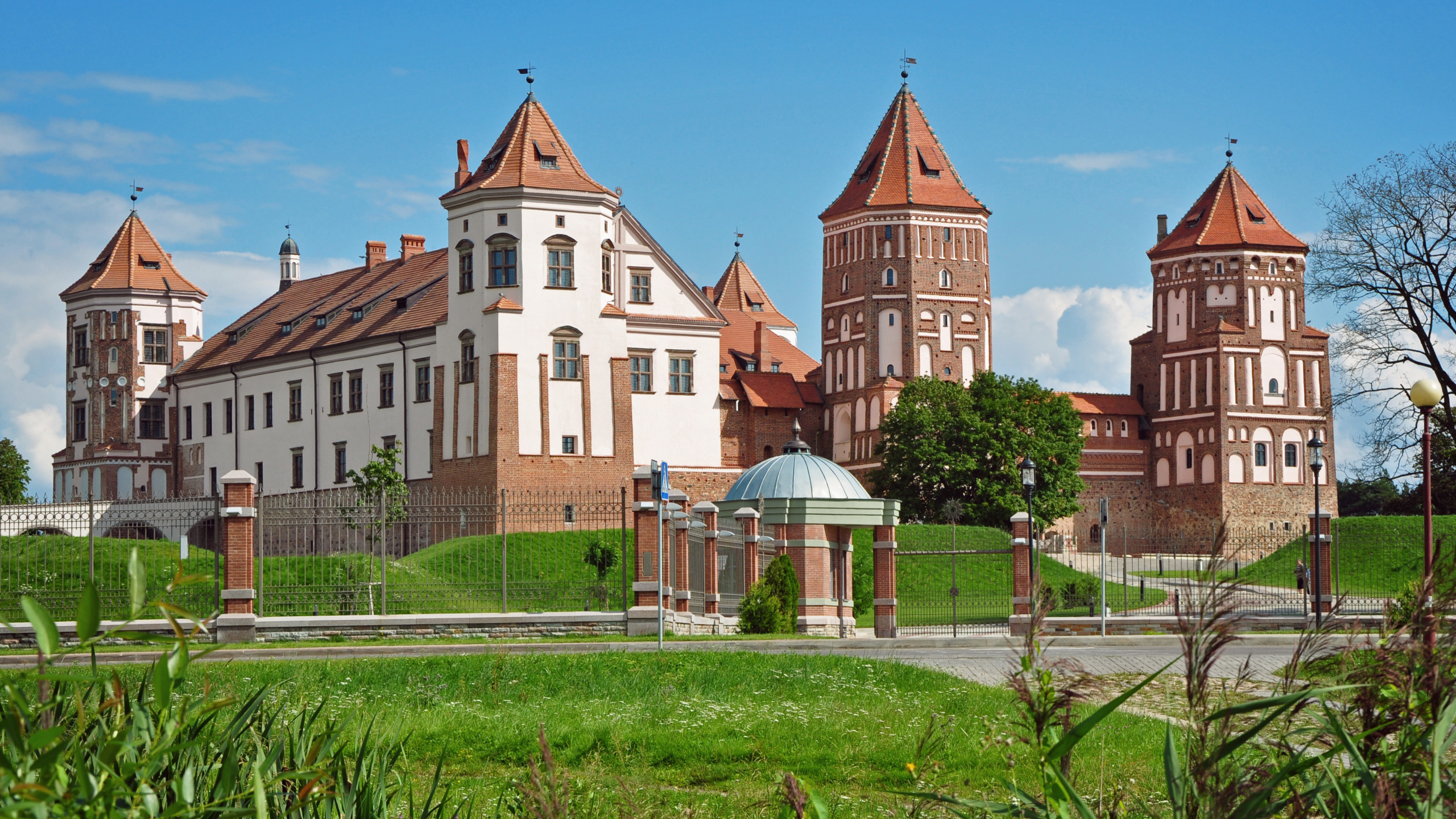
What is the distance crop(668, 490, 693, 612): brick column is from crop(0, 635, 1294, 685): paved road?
3960 mm

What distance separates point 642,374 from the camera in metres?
63.4

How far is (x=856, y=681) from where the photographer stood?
15406 millimetres

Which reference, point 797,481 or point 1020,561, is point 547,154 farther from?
point 1020,561

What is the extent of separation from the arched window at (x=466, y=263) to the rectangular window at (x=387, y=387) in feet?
23.7

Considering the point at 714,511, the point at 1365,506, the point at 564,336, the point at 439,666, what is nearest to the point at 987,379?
the point at 564,336

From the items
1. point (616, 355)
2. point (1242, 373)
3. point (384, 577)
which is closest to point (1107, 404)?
point (1242, 373)

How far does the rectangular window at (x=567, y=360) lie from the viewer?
56.4 meters

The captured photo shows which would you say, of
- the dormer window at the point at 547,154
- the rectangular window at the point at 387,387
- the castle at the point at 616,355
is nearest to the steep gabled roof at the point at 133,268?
the castle at the point at 616,355

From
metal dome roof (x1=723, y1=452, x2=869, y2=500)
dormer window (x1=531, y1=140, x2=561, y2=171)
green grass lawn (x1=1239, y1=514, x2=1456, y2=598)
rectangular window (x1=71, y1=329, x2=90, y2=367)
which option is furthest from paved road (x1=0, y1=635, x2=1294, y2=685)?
rectangular window (x1=71, y1=329, x2=90, y2=367)

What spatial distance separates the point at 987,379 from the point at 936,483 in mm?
6443

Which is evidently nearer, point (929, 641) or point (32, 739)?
point (32, 739)

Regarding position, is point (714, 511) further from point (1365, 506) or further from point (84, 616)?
point (1365, 506)

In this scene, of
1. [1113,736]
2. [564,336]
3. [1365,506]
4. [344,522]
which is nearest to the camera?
[1113,736]

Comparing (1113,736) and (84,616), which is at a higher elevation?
(84,616)
